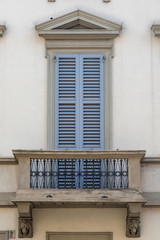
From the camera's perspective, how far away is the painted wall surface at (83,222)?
18.5 meters

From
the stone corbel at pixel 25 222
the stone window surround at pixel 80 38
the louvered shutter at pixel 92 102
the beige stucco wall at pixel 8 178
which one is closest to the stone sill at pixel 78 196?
the stone corbel at pixel 25 222

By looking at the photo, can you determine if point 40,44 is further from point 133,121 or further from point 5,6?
point 133,121

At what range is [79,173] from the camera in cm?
1847

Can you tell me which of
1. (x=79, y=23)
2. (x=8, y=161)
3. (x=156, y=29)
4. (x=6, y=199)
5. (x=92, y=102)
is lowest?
(x=6, y=199)

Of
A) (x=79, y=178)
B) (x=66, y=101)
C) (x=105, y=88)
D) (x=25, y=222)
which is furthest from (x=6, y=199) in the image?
(x=105, y=88)

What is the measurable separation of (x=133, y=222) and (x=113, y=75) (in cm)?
353

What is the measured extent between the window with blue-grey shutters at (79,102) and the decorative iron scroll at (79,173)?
557mm

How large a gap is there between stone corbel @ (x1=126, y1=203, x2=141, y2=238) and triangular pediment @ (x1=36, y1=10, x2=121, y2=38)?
13.9 feet

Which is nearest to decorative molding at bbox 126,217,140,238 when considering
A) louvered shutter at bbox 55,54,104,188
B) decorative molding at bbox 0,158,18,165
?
louvered shutter at bbox 55,54,104,188

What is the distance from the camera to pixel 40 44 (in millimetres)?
19547

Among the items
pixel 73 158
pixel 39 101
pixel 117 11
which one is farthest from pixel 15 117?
pixel 117 11

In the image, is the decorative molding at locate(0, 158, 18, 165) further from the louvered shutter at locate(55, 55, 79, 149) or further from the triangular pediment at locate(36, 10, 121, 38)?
the triangular pediment at locate(36, 10, 121, 38)

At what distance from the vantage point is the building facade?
18.3 meters

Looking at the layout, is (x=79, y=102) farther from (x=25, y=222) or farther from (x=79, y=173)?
(x=25, y=222)
